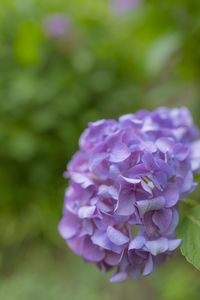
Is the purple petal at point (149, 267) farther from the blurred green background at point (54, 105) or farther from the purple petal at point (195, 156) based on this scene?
the blurred green background at point (54, 105)

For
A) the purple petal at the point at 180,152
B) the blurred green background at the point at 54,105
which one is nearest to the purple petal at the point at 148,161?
the purple petal at the point at 180,152

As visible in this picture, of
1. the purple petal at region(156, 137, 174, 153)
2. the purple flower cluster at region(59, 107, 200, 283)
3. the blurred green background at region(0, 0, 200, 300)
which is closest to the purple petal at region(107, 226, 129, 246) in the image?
the purple flower cluster at region(59, 107, 200, 283)

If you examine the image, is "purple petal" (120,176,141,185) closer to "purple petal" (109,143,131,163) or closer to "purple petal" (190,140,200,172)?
"purple petal" (109,143,131,163)

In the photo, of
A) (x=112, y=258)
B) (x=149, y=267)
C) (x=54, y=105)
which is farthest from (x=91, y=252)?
(x=54, y=105)

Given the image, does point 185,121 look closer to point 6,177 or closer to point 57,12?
point 6,177

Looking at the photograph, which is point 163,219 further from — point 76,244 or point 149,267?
point 76,244

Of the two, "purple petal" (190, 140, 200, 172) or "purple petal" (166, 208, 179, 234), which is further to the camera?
"purple petal" (190, 140, 200, 172)
